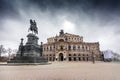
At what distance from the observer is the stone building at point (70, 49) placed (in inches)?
2992

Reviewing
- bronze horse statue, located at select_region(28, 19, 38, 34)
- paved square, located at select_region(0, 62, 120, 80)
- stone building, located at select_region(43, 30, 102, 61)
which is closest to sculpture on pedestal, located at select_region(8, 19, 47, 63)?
bronze horse statue, located at select_region(28, 19, 38, 34)

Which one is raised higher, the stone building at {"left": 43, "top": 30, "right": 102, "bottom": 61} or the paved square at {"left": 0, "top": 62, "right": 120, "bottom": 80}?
the stone building at {"left": 43, "top": 30, "right": 102, "bottom": 61}

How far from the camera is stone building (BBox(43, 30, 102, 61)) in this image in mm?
76000

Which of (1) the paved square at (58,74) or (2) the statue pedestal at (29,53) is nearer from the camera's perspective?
(1) the paved square at (58,74)

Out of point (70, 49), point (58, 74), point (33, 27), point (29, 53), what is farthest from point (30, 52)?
point (70, 49)

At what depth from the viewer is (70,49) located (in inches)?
3088

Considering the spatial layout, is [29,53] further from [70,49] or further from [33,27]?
[70,49]

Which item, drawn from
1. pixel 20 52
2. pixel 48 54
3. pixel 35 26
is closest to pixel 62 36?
pixel 48 54

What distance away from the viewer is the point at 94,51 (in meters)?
83.1

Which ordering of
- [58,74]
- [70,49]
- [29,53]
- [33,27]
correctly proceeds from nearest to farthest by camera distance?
[58,74], [29,53], [33,27], [70,49]

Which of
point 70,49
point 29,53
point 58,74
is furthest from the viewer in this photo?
point 70,49

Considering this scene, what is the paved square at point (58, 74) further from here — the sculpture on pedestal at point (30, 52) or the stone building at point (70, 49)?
the stone building at point (70, 49)

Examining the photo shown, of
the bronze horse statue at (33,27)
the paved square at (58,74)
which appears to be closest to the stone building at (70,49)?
the bronze horse statue at (33,27)

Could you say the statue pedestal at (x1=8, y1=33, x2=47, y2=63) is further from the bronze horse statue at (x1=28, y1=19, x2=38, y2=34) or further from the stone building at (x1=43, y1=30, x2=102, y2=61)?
the stone building at (x1=43, y1=30, x2=102, y2=61)
